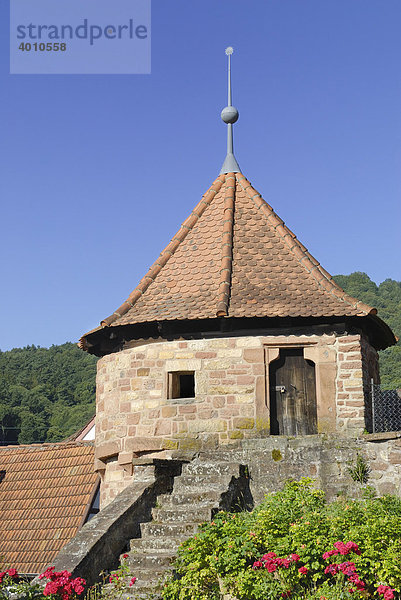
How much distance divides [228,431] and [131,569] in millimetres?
3386

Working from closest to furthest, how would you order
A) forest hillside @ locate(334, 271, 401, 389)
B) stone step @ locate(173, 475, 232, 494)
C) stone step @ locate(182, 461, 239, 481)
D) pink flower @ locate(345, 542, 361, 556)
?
pink flower @ locate(345, 542, 361, 556)
stone step @ locate(173, 475, 232, 494)
stone step @ locate(182, 461, 239, 481)
forest hillside @ locate(334, 271, 401, 389)

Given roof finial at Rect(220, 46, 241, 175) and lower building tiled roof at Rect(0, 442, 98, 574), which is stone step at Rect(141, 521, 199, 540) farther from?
roof finial at Rect(220, 46, 241, 175)

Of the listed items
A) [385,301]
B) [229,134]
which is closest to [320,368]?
[229,134]

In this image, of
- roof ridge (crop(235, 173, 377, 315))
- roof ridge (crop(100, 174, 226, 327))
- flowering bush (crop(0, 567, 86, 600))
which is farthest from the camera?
roof ridge (crop(100, 174, 226, 327))

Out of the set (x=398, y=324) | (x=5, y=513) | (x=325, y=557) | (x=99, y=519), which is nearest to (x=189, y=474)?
(x=99, y=519)

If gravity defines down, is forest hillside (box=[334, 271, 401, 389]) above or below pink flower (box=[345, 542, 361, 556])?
above

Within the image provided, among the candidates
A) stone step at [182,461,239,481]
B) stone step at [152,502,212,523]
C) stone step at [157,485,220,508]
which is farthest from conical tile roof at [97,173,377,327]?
stone step at [152,502,212,523]

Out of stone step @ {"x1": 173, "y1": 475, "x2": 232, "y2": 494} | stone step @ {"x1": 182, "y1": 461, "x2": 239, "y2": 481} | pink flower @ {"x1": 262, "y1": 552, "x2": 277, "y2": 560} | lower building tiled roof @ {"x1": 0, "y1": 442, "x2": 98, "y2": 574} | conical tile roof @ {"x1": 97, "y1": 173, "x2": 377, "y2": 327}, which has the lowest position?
lower building tiled roof @ {"x1": 0, "y1": 442, "x2": 98, "y2": 574}

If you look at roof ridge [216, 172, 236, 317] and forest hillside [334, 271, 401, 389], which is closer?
roof ridge [216, 172, 236, 317]

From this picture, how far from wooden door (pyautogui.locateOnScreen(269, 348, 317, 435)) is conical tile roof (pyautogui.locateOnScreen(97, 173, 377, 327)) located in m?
0.90

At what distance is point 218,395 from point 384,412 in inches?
107

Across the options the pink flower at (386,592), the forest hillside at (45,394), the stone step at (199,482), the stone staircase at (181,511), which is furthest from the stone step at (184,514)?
the forest hillside at (45,394)

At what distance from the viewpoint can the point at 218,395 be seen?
475 inches

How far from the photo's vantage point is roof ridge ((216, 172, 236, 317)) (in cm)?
1225
